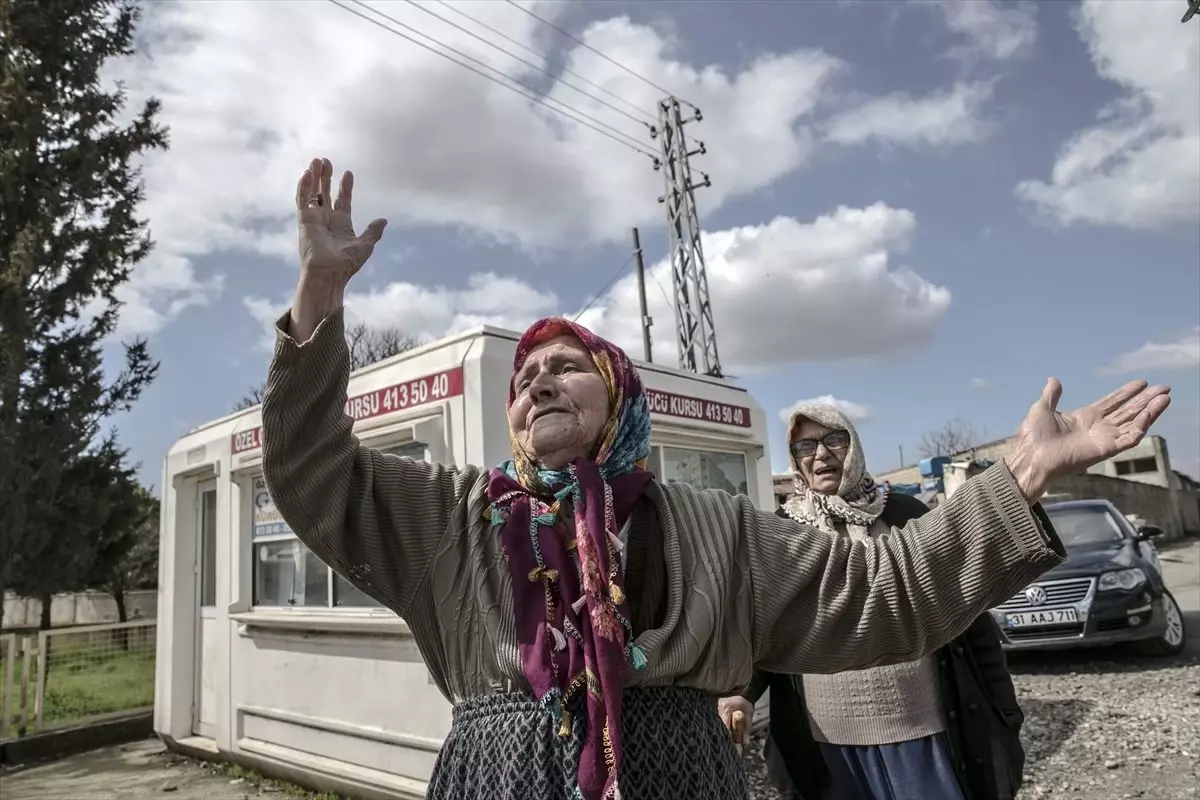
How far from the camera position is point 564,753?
1.40 metres

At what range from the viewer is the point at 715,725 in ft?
5.19

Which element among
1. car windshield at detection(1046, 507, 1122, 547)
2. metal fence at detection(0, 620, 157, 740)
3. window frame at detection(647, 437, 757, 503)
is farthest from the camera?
car windshield at detection(1046, 507, 1122, 547)

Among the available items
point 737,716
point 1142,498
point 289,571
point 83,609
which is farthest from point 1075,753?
point 1142,498

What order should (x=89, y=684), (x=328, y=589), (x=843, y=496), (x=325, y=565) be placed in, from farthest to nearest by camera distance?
1. (x=89, y=684)
2. (x=328, y=589)
3. (x=325, y=565)
4. (x=843, y=496)

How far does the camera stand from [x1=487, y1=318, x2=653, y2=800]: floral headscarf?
1.38 metres

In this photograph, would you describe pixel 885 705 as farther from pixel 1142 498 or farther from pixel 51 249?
pixel 1142 498

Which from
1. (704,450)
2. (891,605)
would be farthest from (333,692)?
(891,605)

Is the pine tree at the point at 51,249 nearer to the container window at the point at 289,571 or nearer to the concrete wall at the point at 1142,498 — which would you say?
the container window at the point at 289,571

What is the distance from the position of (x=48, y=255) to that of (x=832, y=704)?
11391 mm

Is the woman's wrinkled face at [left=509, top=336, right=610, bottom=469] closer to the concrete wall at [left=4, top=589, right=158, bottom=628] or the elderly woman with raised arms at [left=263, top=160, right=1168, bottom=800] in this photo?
the elderly woman with raised arms at [left=263, top=160, right=1168, bottom=800]

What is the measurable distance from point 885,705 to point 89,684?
8835 millimetres

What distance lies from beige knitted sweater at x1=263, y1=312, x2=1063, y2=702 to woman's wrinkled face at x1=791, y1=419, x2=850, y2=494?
160cm

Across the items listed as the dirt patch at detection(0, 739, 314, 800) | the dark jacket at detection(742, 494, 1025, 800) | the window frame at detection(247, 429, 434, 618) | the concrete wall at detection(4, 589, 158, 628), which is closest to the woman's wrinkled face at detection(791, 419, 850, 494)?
the dark jacket at detection(742, 494, 1025, 800)

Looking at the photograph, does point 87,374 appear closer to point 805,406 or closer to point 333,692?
point 333,692
